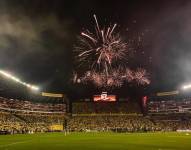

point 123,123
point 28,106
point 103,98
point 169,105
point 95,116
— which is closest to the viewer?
point 123,123

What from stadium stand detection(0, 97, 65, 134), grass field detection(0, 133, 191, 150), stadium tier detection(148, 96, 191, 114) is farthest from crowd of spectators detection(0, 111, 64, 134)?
stadium tier detection(148, 96, 191, 114)

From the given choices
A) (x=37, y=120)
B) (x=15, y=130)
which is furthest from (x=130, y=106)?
(x=15, y=130)

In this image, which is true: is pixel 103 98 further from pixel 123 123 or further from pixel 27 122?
pixel 27 122

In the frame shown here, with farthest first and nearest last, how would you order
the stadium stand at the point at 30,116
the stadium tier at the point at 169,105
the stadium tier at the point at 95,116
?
the stadium tier at the point at 169,105
the stadium tier at the point at 95,116
the stadium stand at the point at 30,116

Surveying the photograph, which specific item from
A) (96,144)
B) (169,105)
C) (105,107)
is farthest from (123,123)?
(96,144)

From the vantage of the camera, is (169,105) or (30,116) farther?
(169,105)

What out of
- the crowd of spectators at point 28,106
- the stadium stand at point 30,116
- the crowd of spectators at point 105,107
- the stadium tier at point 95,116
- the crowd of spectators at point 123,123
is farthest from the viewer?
the crowd of spectators at point 105,107

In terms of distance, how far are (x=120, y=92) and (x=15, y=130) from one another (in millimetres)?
77440

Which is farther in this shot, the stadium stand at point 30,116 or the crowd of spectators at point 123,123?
the crowd of spectators at point 123,123

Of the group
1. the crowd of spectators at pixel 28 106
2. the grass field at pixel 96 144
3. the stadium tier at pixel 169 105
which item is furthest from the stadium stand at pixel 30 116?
the stadium tier at pixel 169 105

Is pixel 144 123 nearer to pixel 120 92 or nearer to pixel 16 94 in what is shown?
pixel 120 92

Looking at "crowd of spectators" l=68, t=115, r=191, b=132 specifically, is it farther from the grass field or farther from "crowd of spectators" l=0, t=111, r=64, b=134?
the grass field

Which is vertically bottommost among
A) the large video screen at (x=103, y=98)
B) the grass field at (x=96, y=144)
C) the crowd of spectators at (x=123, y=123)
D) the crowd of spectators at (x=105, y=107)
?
the grass field at (x=96, y=144)

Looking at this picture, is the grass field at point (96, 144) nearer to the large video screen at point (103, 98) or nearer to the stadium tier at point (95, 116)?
the stadium tier at point (95, 116)
